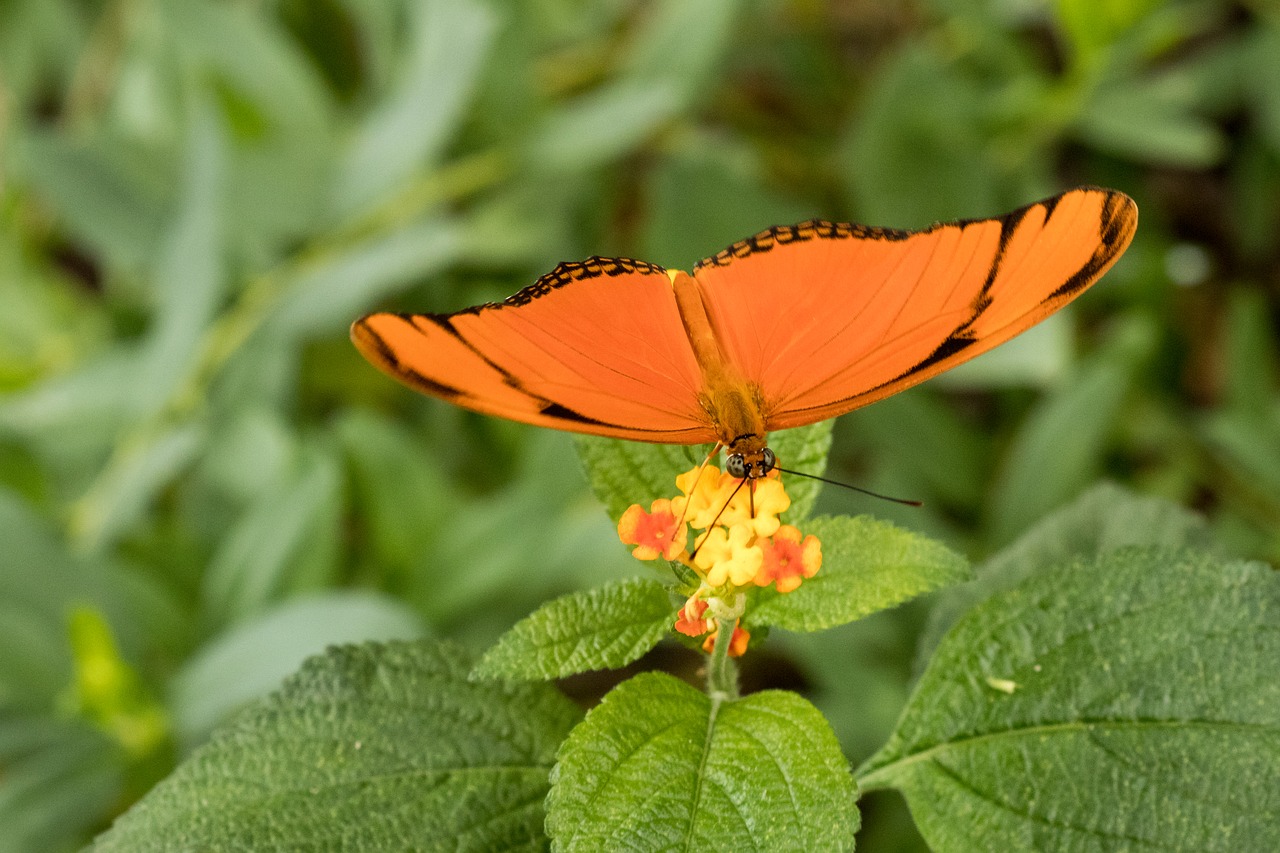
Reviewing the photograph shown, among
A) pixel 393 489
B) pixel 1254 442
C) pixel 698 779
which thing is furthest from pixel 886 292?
pixel 1254 442

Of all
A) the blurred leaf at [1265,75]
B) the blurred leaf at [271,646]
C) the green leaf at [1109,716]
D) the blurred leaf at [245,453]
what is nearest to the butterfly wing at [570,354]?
the green leaf at [1109,716]

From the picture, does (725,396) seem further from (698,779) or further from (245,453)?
(245,453)

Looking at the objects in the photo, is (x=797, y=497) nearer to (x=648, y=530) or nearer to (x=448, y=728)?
(x=648, y=530)

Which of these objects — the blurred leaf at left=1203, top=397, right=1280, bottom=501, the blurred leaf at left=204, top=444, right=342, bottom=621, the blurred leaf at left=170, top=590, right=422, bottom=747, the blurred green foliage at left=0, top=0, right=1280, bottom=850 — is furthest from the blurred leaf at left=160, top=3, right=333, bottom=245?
the blurred leaf at left=1203, top=397, right=1280, bottom=501

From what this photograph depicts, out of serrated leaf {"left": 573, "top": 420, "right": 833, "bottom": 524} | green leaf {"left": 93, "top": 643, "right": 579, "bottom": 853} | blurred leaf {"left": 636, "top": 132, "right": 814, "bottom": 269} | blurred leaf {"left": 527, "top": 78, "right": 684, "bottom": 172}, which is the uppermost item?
blurred leaf {"left": 527, "top": 78, "right": 684, "bottom": 172}

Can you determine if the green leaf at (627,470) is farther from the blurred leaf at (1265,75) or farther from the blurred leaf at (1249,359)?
the blurred leaf at (1265,75)

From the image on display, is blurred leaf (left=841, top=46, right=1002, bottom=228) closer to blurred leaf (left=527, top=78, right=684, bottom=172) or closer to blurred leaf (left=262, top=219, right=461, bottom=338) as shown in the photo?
blurred leaf (left=527, top=78, right=684, bottom=172)

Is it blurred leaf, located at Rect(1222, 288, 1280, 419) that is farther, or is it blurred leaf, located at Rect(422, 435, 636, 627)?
blurred leaf, located at Rect(1222, 288, 1280, 419)
